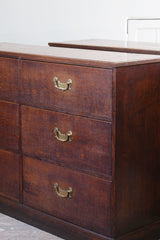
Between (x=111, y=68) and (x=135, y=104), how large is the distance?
20 centimetres

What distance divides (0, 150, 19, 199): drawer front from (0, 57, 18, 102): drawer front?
0.29 m

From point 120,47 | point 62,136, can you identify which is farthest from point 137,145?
point 120,47

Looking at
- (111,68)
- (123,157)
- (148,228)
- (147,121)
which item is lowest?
(148,228)

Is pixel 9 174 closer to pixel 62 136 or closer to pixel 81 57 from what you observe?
pixel 62 136

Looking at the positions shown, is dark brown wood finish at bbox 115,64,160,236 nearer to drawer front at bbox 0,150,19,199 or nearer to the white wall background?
drawer front at bbox 0,150,19,199

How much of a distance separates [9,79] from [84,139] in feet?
1.71

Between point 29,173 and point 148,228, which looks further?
point 29,173

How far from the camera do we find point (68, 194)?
2072 millimetres

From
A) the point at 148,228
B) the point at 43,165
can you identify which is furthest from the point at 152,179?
the point at 43,165

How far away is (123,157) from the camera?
6.21ft

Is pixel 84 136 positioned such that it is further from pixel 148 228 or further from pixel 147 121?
pixel 148 228

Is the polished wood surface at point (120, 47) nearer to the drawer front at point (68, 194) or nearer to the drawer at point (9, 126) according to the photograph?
the drawer at point (9, 126)

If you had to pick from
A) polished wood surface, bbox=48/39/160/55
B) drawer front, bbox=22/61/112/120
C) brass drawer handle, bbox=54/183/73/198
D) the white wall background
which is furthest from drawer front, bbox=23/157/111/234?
the white wall background

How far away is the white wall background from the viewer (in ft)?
11.7
